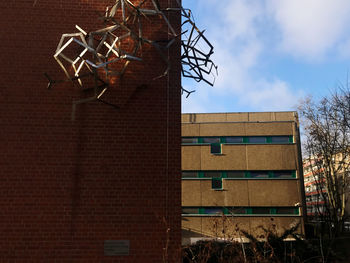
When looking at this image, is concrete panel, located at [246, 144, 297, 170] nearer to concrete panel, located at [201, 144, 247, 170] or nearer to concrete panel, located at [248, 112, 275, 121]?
concrete panel, located at [201, 144, 247, 170]

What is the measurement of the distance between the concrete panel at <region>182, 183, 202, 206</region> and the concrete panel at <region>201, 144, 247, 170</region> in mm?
1562

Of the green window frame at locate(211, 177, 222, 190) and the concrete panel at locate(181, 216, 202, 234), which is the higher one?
the green window frame at locate(211, 177, 222, 190)

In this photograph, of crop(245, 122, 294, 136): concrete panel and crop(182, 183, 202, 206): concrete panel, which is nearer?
crop(182, 183, 202, 206): concrete panel

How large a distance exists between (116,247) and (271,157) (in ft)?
74.7

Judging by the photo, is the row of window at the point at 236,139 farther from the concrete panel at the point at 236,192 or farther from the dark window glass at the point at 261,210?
the dark window glass at the point at 261,210

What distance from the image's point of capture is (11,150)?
692 centimetres

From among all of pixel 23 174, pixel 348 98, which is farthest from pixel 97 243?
pixel 348 98

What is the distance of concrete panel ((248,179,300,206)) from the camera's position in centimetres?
2617

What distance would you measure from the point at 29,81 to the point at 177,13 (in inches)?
149

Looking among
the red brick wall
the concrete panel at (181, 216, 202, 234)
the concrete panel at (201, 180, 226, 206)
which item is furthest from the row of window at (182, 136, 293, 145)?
the red brick wall

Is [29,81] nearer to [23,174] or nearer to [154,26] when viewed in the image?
[23,174]

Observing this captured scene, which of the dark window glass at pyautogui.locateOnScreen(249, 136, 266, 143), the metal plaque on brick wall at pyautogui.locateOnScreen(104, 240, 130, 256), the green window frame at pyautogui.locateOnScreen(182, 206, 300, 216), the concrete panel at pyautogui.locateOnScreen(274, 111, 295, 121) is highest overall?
the concrete panel at pyautogui.locateOnScreen(274, 111, 295, 121)

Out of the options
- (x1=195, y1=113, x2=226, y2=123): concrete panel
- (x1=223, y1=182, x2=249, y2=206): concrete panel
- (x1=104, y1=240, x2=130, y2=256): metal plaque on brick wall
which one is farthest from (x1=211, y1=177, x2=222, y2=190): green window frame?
(x1=104, y1=240, x2=130, y2=256): metal plaque on brick wall

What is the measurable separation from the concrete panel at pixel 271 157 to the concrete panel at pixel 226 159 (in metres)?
0.59
